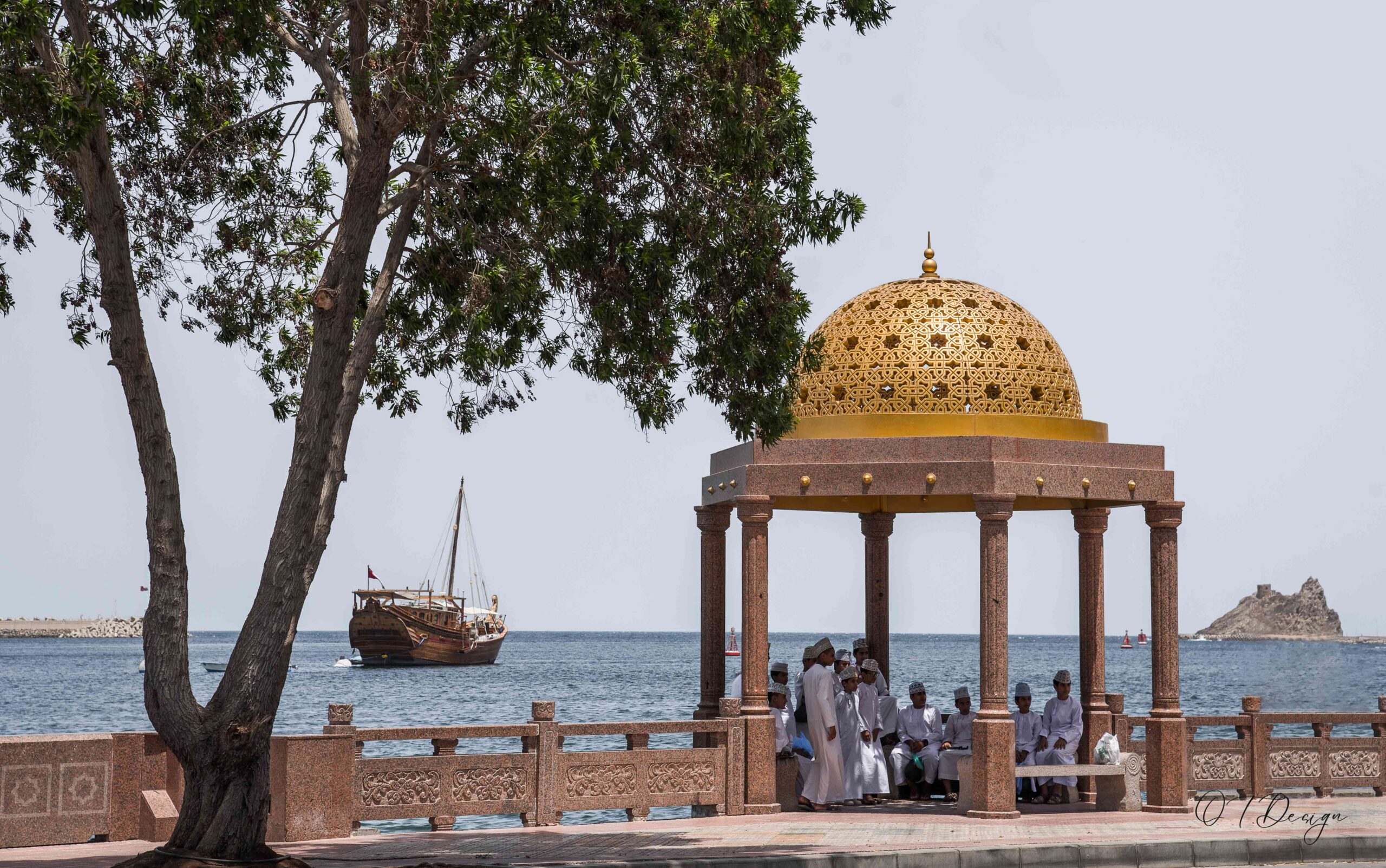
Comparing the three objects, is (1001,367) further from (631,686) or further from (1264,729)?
(631,686)

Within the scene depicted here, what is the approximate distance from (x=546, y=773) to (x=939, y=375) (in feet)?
17.9

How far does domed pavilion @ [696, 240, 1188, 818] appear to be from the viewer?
16.5m

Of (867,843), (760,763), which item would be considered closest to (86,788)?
(760,763)

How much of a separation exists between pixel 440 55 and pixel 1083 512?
9.85 m

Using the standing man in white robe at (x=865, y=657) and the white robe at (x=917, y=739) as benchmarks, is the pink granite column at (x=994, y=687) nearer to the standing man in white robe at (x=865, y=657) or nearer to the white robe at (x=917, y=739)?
the white robe at (x=917, y=739)

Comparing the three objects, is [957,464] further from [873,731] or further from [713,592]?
[873,731]

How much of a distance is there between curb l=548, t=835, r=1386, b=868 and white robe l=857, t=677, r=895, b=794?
392 centimetres

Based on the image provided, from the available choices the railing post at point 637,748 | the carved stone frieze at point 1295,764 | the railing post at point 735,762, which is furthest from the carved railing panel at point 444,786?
the carved stone frieze at point 1295,764

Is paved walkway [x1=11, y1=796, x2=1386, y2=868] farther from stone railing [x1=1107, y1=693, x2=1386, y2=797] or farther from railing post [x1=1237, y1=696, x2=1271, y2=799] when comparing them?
railing post [x1=1237, y1=696, x2=1271, y2=799]

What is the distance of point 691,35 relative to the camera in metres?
13.2

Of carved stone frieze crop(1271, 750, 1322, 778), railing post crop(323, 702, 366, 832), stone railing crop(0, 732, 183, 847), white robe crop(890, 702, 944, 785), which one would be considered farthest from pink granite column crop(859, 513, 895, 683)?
stone railing crop(0, 732, 183, 847)

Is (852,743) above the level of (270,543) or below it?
below

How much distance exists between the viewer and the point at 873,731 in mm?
18719

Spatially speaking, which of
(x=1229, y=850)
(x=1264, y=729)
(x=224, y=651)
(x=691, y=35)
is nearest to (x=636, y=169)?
(x=691, y=35)
